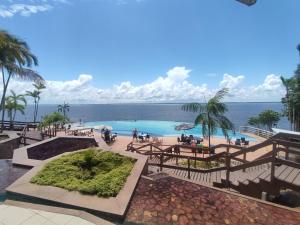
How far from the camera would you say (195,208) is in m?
4.29

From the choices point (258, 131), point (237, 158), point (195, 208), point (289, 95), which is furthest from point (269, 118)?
point (195, 208)

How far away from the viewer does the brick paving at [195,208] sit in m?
3.95

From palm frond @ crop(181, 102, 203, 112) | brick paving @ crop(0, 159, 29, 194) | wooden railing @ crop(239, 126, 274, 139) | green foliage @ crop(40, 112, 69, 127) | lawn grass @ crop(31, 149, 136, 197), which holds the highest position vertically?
palm frond @ crop(181, 102, 203, 112)

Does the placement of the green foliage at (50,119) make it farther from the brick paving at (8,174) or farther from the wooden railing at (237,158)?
the brick paving at (8,174)

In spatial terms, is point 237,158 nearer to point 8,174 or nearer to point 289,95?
point 8,174

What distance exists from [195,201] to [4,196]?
3.91 m

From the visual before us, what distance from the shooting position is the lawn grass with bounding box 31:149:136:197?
15.1ft

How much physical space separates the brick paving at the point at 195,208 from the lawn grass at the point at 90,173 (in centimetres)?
58

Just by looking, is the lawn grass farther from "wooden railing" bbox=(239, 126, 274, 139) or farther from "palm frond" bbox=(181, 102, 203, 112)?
"wooden railing" bbox=(239, 126, 274, 139)

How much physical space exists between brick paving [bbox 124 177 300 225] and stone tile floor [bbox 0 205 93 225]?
93 cm

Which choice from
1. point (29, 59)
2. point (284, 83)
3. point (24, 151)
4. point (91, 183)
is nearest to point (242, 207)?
point (91, 183)

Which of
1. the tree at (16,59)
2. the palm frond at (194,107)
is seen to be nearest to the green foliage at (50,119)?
the tree at (16,59)

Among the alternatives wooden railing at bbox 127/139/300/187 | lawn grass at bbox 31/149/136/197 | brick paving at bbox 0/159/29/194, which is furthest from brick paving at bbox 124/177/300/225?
brick paving at bbox 0/159/29/194

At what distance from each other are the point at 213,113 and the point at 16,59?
13.8 m
